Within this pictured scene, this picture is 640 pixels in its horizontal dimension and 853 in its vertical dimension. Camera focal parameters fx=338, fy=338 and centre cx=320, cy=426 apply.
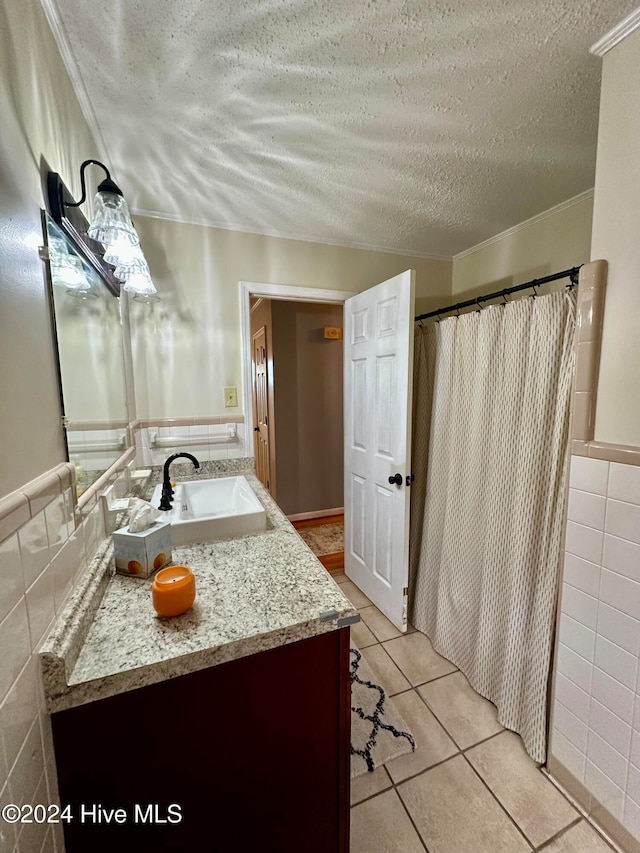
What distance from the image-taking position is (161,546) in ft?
3.15

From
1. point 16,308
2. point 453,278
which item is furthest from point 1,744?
point 453,278

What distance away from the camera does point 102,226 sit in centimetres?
95

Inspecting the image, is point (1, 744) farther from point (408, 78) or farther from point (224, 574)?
point (408, 78)

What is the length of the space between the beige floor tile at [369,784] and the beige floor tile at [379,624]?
2.10 feet

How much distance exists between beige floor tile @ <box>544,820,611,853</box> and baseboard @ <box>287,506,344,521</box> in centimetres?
257

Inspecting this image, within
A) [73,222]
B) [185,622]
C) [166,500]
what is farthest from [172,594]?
[73,222]

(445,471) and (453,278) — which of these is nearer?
(445,471)

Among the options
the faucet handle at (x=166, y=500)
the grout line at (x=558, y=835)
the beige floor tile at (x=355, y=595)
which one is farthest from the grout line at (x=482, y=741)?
the faucet handle at (x=166, y=500)

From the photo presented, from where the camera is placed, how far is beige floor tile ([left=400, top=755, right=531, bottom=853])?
102 centimetres

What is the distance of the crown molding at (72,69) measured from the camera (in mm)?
808

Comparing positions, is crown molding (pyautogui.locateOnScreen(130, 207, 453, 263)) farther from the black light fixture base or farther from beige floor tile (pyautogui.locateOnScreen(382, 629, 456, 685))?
beige floor tile (pyautogui.locateOnScreen(382, 629, 456, 685))

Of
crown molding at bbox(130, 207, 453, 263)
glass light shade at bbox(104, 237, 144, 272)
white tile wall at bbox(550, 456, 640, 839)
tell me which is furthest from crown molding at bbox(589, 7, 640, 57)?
glass light shade at bbox(104, 237, 144, 272)

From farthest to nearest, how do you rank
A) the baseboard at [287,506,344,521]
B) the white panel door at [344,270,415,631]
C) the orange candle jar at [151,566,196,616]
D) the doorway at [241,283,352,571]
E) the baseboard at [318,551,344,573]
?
the baseboard at [287,506,344,521]
the doorway at [241,283,352,571]
the baseboard at [318,551,344,573]
the white panel door at [344,270,415,631]
the orange candle jar at [151,566,196,616]

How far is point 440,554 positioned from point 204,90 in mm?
2125
